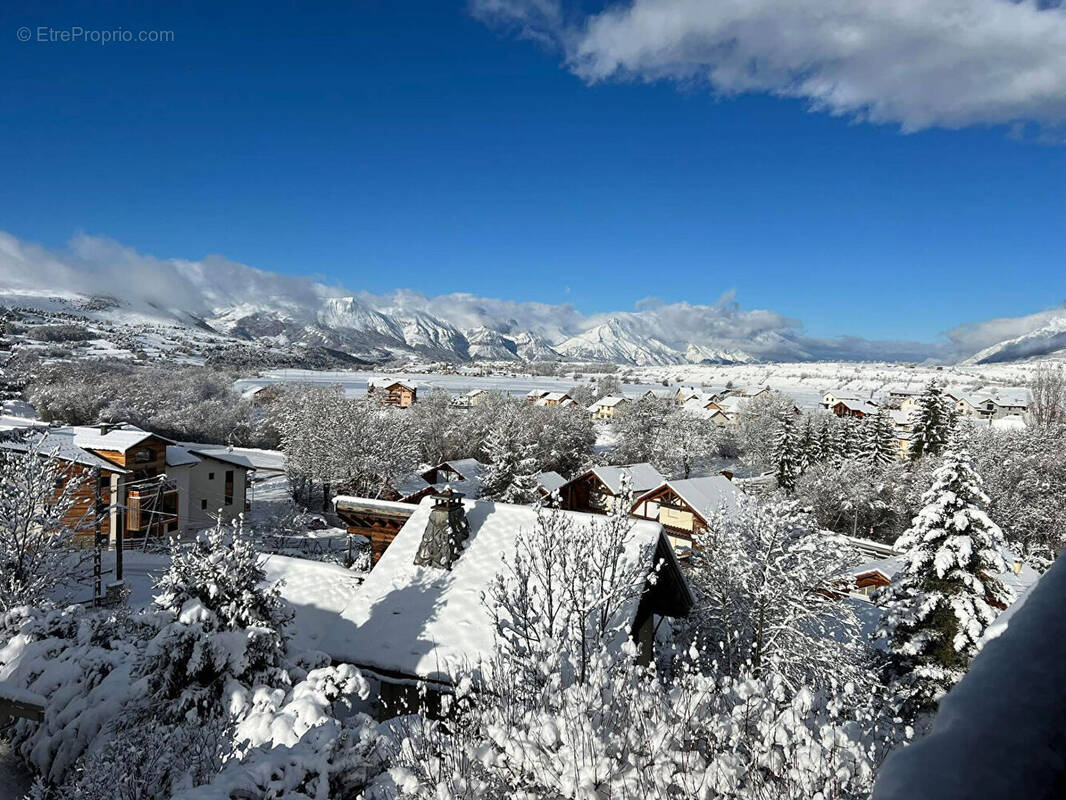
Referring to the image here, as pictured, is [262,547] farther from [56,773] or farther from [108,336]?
[108,336]

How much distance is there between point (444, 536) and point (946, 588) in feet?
45.4

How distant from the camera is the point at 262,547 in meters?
31.6

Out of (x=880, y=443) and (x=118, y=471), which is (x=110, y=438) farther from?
(x=880, y=443)

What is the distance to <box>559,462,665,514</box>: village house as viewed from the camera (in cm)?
4625

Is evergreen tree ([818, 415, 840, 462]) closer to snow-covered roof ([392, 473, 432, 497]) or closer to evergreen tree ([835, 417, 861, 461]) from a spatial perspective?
evergreen tree ([835, 417, 861, 461])

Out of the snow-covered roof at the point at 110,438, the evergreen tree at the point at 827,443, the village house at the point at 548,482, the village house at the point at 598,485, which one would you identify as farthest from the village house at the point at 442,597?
the evergreen tree at the point at 827,443

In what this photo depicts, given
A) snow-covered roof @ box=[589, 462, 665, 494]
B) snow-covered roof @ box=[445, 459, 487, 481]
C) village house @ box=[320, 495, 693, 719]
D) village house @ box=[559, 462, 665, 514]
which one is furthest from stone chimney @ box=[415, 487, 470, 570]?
snow-covered roof @ box=[445, 459, 487, 481]

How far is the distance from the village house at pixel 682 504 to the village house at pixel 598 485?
2.15m

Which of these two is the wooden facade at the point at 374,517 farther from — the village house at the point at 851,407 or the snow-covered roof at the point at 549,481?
the village house at the point at 851,407

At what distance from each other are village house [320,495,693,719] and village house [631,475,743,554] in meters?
23.8

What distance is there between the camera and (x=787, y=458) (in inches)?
2093

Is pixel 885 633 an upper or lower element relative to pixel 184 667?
lower

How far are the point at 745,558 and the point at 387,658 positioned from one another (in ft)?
38.6

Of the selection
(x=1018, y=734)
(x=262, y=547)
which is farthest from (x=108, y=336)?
(x=1018, y=734)
